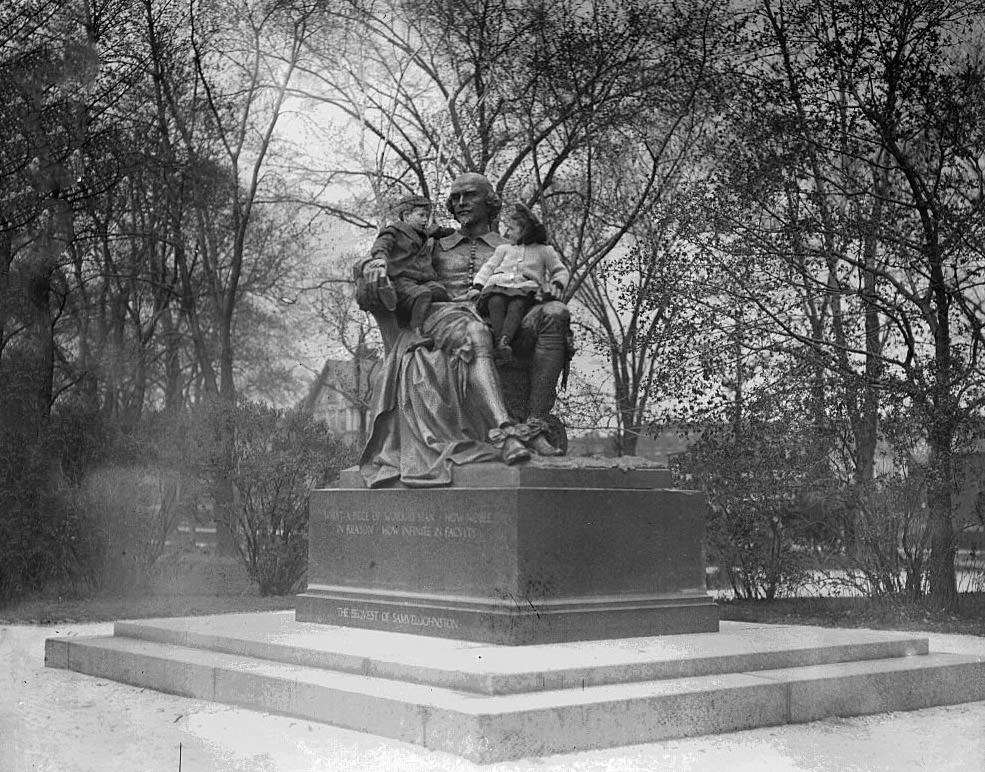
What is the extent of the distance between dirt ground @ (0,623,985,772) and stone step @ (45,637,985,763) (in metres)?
0.08

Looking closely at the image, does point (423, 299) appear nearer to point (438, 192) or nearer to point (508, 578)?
point (508, 578)

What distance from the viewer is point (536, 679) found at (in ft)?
20.7

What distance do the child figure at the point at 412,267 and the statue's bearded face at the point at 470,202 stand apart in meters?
0.26

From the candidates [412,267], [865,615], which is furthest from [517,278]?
[865,615]

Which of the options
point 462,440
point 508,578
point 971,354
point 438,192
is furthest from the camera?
point 438,192

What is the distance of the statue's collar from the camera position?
9.45 m

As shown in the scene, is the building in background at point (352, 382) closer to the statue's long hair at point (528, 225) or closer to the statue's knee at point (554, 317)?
the statue's long hair at point (528, 225)

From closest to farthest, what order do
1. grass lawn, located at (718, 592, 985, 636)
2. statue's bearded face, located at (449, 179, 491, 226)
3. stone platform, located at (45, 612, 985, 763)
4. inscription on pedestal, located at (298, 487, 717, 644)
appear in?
stone platform, located at (45, 612, 985, 763) < inscription on pedestal, located at (298, 487, 717, 644) < statue's bearded face, located at (449, 179, 491, 226) < grass lawn, located at (718, 592, 985, 636)

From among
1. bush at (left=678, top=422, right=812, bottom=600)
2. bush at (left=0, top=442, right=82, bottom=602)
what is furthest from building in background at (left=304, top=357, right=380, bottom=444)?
bush at (left=678, top=422, right=812, bottom=600)

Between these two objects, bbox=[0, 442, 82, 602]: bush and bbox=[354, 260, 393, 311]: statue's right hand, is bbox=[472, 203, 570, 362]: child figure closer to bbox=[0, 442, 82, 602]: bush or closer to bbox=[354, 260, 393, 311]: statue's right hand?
bbox=[354, 260, 393, 311]: statue's right hand

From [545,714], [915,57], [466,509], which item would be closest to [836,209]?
[915,57]

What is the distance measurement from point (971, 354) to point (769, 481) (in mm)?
2830

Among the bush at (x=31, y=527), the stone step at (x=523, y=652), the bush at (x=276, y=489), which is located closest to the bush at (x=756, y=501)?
the bush at (x=276, y=489)

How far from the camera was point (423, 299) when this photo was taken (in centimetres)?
909
